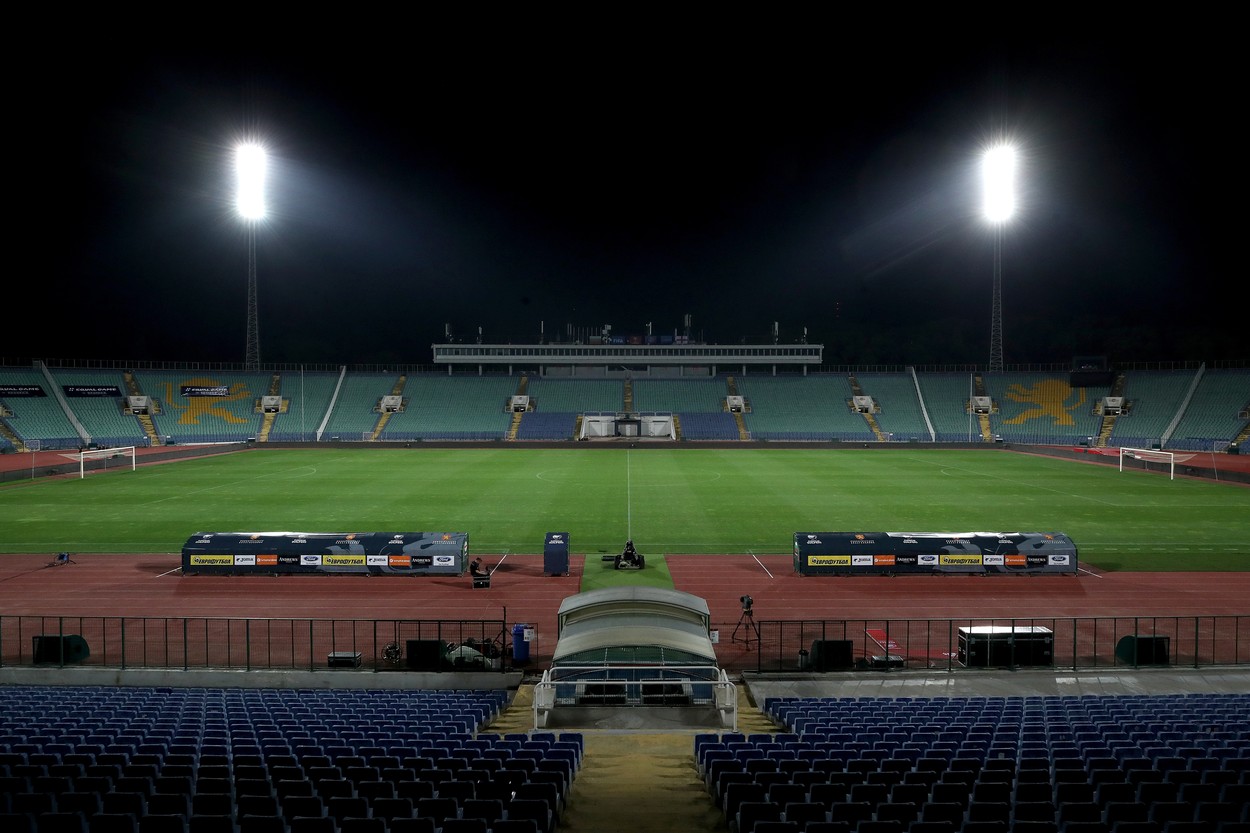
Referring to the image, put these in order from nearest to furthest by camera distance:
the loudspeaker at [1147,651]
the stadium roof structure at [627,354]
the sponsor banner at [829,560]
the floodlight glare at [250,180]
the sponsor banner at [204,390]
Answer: the loudspeaker at [1147,651]
the sponsor banner at [829,560]
the floodlight glare at [250,180]
the sponsor banner at [204,390]
the stadium roof structure at [627,354]

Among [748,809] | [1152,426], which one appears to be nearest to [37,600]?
[748,809]

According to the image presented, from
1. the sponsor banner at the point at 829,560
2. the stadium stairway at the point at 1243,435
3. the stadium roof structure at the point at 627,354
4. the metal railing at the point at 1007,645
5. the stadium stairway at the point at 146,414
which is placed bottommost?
the metal railing at the point at 1007,645

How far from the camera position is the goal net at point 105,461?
173 feet

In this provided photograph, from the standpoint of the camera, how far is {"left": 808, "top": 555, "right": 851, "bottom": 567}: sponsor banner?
2567 centimetres

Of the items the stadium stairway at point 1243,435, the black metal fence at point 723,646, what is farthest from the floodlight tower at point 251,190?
the stadium stairway at point 1243,435

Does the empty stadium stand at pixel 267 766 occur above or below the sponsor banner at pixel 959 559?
above

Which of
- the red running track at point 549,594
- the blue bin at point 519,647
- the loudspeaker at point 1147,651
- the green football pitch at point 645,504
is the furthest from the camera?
the green football pitch at point 645,504

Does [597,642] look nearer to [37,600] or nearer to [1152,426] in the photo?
[37,600]

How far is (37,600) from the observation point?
22.2m

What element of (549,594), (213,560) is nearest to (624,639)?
(549,594)

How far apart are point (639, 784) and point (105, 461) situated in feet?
190

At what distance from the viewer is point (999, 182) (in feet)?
233

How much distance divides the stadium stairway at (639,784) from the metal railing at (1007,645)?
15.0ft

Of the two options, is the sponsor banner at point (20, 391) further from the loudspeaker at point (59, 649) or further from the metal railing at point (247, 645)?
the loudspeaker at point (59, 649)
